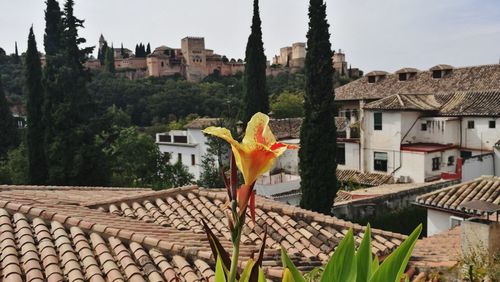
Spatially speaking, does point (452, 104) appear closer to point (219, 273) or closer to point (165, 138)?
point (165, 138)

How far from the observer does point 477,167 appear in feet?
64.6

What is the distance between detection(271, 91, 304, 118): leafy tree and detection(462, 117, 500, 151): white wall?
22.6m

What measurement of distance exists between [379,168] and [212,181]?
9289 mm

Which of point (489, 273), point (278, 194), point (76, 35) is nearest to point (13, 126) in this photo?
point (76, 35)

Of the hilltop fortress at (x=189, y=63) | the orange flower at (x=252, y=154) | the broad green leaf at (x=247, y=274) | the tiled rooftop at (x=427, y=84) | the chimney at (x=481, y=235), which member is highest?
the hilltop fortress at (x=189, y=63)

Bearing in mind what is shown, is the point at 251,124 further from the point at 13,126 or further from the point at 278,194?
the point at 13,126

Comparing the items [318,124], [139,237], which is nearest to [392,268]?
[139,237]

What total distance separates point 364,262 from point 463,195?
38.2 feet

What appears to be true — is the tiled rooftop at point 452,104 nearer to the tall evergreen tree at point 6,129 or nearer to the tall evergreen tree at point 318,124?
the tall evergreen tree at point 318,124

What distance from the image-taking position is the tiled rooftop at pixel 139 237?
4.03m

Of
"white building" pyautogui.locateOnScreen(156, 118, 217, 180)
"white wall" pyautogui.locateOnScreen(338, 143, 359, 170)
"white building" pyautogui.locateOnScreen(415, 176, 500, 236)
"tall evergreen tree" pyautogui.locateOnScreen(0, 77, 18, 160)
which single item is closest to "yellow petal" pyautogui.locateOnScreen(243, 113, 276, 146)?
"white building" pyautogui.locateOnScreen(415, 176, 500, 236)

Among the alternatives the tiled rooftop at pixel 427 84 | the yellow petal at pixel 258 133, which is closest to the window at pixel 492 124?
the tiled rooftop at pixel 427 84

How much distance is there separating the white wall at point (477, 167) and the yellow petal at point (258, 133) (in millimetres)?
19910

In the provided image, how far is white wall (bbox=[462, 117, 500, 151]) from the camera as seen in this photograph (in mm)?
21353
